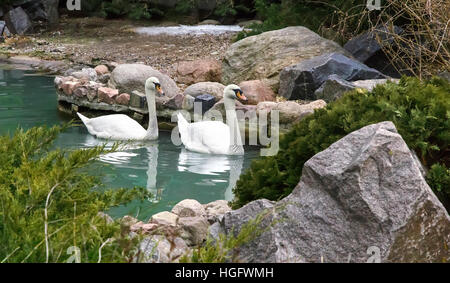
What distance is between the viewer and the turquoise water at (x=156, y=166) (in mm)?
6605

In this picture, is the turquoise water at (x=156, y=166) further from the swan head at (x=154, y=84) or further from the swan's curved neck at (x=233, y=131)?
the swan head at (x=154, y=84)

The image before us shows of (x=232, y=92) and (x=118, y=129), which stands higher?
(x=232, y=92)

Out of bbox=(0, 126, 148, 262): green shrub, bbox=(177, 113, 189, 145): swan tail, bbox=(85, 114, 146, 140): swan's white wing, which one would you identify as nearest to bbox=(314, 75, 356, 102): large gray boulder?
bbox=(177, 113, 189, 145): swan tail

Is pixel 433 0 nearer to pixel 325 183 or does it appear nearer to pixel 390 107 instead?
pixel 390 107

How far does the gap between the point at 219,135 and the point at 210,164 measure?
1.31 feet

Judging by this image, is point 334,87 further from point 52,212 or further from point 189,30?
point 189,30

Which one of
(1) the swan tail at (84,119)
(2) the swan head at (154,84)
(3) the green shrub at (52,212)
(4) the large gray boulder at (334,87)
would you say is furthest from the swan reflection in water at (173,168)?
(3) the green shrub at (52,212)

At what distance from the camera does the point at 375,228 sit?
10.0 ft

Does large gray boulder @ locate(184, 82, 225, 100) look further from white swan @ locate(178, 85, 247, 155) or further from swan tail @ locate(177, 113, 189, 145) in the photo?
white swan @ locate(178, 85, 247, 155)

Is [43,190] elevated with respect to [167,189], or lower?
elevated

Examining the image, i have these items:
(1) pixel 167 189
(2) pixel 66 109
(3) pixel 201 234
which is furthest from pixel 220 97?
(3) pixel 201 234

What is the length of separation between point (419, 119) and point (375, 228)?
104 cm

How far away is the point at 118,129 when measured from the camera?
343 inches

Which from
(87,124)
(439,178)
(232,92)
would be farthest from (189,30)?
(439,178)
